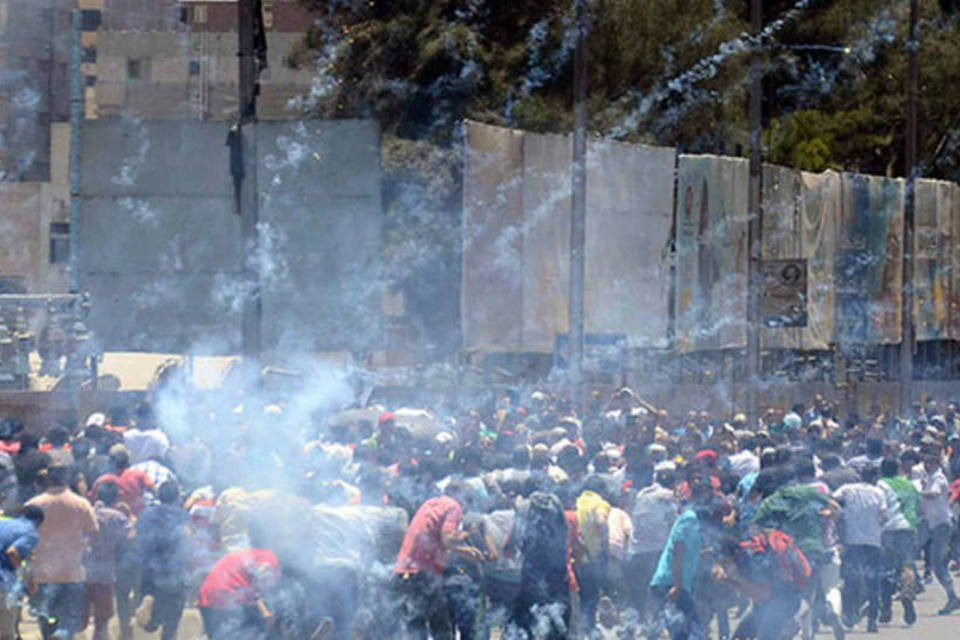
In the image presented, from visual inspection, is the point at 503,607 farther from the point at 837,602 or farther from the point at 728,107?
the point at 728,107

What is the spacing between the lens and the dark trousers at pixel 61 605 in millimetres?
13344

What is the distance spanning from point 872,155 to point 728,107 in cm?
1136

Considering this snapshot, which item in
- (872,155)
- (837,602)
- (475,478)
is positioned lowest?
(837,602)

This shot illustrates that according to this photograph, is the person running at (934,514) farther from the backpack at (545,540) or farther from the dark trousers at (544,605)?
the backpack at (545,540)

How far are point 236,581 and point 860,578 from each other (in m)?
6.82

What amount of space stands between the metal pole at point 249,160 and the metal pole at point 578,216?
28.6ft

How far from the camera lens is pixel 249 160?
16.9m

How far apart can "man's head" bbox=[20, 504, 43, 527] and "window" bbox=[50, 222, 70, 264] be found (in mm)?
28425

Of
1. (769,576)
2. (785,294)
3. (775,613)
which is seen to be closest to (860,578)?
(775,613)

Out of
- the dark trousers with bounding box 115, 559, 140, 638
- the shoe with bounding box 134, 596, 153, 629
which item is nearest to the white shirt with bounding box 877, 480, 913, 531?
the dark trousers with bounding box 115, 559, 140, 638

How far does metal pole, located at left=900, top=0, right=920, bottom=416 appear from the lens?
34656 mm

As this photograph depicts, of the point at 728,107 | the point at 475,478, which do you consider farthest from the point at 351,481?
the point at 728,107

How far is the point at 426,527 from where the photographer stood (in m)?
12.6

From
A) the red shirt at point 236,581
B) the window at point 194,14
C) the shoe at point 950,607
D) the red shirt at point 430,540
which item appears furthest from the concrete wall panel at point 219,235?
the window at point 194,14
